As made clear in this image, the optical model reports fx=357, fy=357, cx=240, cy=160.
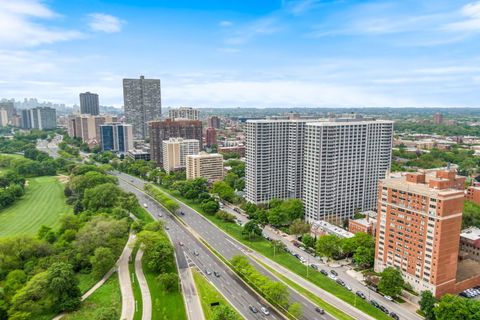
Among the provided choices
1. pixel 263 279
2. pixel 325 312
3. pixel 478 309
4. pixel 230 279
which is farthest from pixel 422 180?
pixel 230 279

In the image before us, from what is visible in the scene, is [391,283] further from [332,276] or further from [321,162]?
[321,162]

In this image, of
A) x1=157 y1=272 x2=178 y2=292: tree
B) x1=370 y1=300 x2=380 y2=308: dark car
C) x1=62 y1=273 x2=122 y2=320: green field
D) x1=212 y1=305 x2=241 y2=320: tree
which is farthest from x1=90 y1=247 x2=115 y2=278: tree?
x1=370 y1=300 x2=380 y2=308: dark car

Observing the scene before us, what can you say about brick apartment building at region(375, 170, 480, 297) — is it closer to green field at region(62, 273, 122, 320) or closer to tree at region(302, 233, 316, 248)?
tree at region(302, 233, 316, 248)

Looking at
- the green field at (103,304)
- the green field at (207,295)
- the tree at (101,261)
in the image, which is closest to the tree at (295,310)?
the green field at (207,295)

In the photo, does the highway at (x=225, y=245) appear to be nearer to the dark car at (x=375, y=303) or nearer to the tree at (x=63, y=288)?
the dark car at (x=375, y=303)

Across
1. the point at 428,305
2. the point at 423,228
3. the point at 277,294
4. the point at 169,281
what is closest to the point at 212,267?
the point at 169,281

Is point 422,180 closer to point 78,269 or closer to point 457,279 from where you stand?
point 457,279
